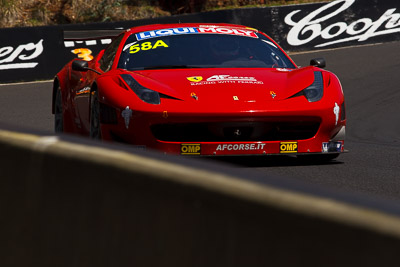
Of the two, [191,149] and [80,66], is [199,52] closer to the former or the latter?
[80,66]

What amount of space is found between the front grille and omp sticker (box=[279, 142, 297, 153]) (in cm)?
6

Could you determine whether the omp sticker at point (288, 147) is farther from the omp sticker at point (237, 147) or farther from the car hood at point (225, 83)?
the car hood at point (225, 83)

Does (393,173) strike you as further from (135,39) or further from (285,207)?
(285,207)

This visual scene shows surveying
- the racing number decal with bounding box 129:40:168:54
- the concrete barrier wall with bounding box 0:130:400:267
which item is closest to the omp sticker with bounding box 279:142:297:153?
the racing number decal with bounding box 129:40:168:54

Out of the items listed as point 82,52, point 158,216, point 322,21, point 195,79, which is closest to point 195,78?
point 195,79

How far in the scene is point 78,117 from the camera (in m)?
8.26

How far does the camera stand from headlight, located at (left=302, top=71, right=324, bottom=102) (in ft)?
22.9

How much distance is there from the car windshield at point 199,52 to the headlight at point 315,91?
2.63 ft

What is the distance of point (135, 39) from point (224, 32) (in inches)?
33.1

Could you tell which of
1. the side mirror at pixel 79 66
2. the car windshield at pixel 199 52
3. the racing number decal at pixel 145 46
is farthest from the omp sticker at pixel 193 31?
the side mirror at pixel 79 66

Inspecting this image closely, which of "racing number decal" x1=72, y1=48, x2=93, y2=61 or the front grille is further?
"racing number decal" x1=72, y1=48, x2=93, y2=61

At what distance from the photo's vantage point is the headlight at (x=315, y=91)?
699 cm

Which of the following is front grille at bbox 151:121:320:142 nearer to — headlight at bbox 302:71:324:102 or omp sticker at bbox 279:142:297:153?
omp sticker at bbox 279:142:297:153

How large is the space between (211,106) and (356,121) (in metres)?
5.79
